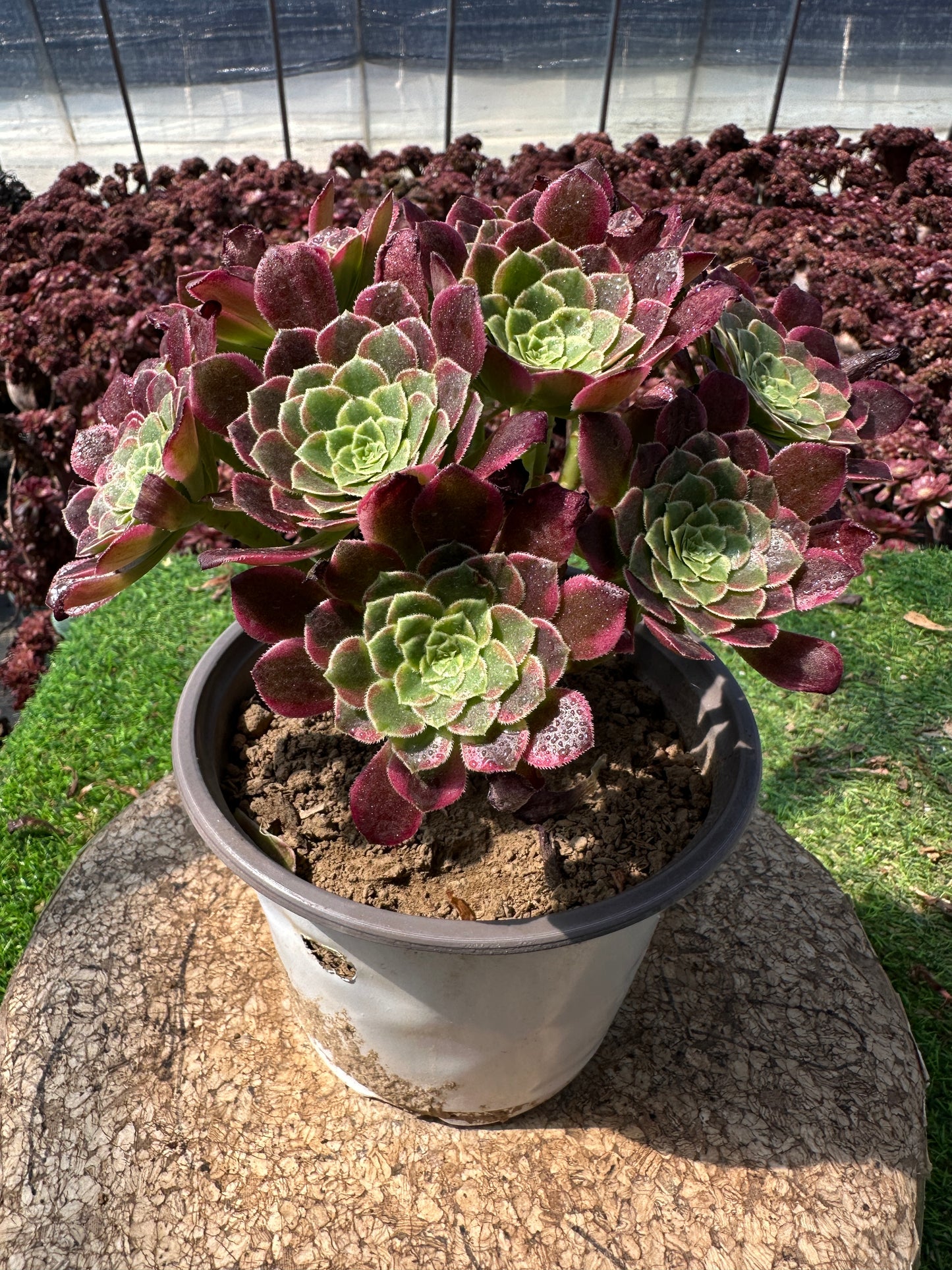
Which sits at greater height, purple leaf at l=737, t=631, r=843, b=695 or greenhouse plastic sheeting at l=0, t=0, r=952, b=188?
purple leaf at l=737, t=631, r=843, b=695

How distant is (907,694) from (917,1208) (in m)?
1.54

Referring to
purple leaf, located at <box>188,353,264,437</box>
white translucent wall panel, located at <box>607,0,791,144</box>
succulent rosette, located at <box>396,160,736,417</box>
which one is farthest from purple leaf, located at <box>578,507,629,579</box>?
white translucent wall panel, located at <box>607,0,791,144</box>

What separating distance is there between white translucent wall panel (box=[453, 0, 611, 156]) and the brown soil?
17.0ft

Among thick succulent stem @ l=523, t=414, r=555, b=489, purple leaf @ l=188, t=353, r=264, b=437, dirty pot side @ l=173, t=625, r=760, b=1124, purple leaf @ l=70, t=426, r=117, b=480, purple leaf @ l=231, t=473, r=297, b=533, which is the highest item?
purple leaf @ l=188, t=353, r=264, b=437

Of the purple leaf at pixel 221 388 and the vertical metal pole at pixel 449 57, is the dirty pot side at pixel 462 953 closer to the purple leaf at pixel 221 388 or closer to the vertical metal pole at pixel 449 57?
the purple leaf at pixel 221 388

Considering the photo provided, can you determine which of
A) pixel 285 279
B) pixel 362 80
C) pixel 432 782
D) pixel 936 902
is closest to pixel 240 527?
pixel 285 279

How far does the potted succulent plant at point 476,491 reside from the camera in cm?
79

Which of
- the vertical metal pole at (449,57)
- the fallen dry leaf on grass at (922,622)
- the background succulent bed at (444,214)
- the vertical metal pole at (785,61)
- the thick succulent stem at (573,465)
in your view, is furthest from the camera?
the vertical metal pole at (785,61)

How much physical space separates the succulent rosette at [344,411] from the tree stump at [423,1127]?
35.5 inches

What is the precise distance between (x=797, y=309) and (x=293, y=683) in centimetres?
67

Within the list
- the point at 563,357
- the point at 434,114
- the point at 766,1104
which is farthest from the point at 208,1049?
the point at 434,114

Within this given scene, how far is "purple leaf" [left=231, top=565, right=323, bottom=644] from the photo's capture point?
85 cm

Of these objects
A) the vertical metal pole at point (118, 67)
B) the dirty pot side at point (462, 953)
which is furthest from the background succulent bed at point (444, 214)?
the dirty pot side at point (462, 953)

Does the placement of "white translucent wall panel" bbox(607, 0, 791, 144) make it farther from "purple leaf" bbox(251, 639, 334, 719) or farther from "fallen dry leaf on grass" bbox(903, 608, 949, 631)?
"purple leaf" bbox(251, 639, 334, 719)
